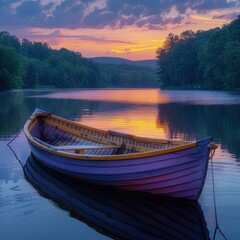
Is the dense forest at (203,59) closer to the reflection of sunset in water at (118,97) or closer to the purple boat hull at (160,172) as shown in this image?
the reflection of sunset in water at (118,97)

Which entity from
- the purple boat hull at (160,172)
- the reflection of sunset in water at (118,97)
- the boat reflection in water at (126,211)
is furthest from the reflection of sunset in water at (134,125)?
the reflection of sunset in water at (118,97)

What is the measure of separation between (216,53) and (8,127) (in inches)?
2858

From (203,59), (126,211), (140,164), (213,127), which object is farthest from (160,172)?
(203,59)

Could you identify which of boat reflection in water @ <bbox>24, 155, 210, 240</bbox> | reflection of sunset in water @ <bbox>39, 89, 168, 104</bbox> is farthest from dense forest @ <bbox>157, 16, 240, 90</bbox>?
boat reflection in water @ <bbox>24, 155, 210, 240</bbox>

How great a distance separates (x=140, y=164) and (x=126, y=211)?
1.13m

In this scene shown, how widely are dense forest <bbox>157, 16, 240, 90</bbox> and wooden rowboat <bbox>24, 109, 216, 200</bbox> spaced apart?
68.0 metres

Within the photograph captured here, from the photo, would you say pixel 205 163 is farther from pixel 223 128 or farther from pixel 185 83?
pixel 185 83

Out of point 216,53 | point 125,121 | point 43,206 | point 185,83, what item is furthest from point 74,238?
point 185,83

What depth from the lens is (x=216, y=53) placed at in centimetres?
9288

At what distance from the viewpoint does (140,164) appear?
1069cm

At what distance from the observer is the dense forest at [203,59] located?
270 feet

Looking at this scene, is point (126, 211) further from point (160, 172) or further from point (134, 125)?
point (134, 125)

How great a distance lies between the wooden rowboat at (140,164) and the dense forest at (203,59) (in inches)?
2677

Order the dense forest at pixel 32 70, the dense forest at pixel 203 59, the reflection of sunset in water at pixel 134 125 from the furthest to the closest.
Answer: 1. the dense forest at pixel 32 70
2. the dense forest at pixel 203 59
3. the reflection of sunset in water at pixel 134 125
